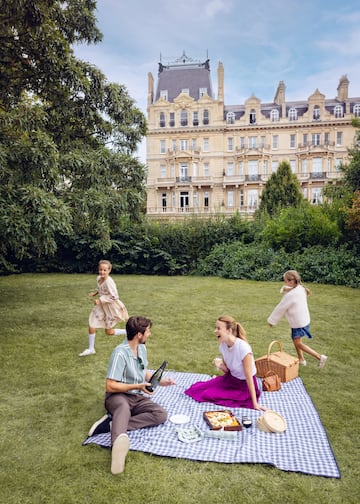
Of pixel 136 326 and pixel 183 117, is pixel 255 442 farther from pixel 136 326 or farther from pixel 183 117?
pixel 183 117

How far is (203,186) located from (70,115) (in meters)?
35.0

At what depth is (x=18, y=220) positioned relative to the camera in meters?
7.39

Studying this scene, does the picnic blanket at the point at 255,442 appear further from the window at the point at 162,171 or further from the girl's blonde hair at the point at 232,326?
the window at the point at 162,171

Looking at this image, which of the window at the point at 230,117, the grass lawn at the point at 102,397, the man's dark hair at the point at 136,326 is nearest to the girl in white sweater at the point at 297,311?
the grass lawn at the point at 102,397

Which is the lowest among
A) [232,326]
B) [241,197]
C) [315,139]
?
[232,326]

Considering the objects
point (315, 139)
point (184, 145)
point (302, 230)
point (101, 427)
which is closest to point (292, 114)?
point (315, 139)

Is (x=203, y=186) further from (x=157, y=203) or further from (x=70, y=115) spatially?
(x=70, y=115)

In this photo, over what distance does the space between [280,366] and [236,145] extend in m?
43.1

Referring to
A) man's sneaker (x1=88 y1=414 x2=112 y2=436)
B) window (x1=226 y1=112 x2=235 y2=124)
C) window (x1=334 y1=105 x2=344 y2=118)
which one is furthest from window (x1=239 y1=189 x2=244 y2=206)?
man's sneaker (x1=88 y1=414 x2=112 y2=436)

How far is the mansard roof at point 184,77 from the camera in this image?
4700cm

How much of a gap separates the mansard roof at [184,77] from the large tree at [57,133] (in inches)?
1515

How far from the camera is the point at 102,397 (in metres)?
4.96

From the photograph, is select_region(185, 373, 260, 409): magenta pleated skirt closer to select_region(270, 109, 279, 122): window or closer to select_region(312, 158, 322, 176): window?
select_region(312, 158, 322, 176): window

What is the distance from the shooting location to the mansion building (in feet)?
144
